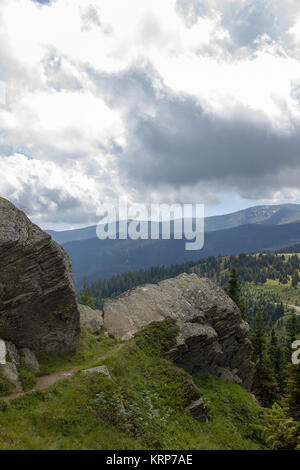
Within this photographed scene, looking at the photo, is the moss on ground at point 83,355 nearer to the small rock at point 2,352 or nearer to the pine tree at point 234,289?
the small rock at point 2,352

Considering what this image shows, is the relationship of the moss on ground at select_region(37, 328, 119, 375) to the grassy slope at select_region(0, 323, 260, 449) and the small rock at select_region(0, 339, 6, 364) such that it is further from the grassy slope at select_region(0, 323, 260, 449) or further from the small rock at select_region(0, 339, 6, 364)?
the small rock at select_region(0, 339, 6, 364)

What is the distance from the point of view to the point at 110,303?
119 feet

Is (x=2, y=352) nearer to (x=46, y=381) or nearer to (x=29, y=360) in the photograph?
(x=29, y=360)

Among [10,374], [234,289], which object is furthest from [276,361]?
[10,374]

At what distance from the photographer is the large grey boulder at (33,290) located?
2216cm

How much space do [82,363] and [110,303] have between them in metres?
12.4

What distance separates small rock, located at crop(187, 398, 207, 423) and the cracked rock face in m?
5.67

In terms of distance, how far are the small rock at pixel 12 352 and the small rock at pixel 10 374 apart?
85 centimetres

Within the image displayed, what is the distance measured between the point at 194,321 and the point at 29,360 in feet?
62.7

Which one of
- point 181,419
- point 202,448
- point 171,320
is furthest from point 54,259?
point 202,448

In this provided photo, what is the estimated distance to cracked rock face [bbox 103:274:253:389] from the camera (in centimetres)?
3047

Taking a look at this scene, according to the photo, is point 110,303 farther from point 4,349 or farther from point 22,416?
point 22,416

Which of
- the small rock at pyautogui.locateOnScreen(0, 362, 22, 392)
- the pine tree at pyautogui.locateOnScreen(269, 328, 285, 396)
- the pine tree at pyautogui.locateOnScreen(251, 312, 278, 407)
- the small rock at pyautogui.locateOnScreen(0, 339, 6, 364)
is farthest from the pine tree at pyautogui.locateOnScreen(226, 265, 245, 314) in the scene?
the small rock at pyautogui.locateOnScreen(0, 362, 22, 392)

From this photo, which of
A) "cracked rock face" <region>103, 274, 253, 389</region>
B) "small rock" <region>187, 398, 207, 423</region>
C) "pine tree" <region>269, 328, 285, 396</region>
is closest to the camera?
"small rock" <region>187, 398, 207, 423</region>
